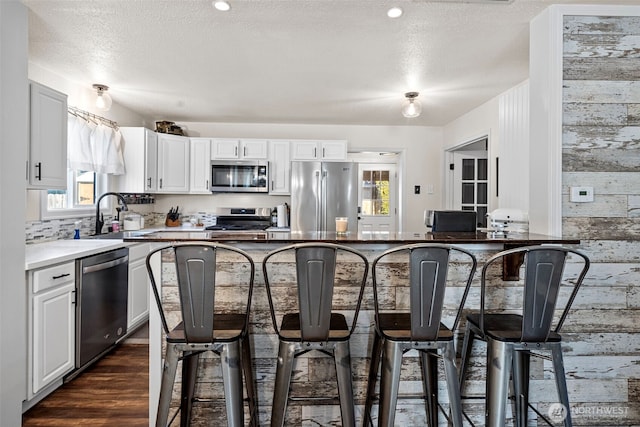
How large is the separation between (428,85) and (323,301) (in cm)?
258

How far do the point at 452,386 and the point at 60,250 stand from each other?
264cm

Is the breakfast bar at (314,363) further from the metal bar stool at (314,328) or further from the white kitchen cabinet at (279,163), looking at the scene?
the white kitchen cabinet at (279,163)

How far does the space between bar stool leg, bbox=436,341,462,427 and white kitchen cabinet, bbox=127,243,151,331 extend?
2719mm

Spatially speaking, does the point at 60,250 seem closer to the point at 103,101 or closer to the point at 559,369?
the point at 103,101

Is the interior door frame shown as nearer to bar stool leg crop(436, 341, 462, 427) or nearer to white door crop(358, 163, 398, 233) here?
white door crop(358, 163, 398, 233)

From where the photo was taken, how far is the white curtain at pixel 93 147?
315 cm

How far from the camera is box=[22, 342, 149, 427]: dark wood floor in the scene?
6.84ft

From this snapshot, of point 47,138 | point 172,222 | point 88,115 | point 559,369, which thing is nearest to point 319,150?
point 172,222

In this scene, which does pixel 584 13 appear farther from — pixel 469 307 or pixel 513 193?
pixel 469 307

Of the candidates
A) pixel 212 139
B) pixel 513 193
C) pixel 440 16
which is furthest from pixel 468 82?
pixel 212 139

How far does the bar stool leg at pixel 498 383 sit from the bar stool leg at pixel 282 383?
880 mm

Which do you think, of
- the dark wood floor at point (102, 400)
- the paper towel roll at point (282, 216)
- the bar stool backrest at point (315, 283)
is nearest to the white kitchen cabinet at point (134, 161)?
the paper towel roll at point (282, 216)

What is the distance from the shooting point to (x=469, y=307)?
1939 millimetres

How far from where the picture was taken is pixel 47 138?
2.35 m
